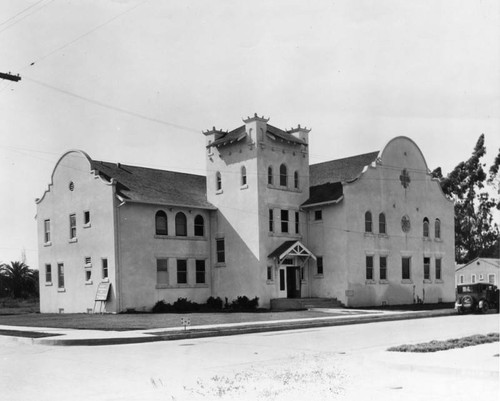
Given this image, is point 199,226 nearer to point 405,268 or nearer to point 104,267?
point 104,267

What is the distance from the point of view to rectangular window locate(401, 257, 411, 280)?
4241cm

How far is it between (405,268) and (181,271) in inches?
579

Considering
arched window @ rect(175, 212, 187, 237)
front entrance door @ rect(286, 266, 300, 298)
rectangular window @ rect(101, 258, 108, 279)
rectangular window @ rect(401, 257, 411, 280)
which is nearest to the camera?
rectangular window @ rect(101, 258, 108, 279)

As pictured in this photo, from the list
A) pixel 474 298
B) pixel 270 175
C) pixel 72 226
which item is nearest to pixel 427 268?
pixel 474 298

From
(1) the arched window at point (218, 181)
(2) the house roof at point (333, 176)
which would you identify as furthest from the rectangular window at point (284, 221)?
(1) the arched window at point (218, 181)

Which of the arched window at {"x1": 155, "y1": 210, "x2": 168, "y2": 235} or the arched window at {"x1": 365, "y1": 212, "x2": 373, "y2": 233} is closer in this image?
the arched window at {"x1": 155, "y1": 210, "x2": 168, "y2": 235}

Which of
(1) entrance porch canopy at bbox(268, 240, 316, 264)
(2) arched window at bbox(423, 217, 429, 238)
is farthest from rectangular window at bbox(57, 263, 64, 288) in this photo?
(2) arched window at bbox(423, 217, 429, 238)

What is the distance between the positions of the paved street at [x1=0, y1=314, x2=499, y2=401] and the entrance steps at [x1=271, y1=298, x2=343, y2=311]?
18.5 meters

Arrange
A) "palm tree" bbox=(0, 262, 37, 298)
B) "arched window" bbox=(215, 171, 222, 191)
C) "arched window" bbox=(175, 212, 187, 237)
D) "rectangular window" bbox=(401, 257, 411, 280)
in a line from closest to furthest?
1. "arched window" bbox=(175, 212, 187, 237)
2. "arched window" bbox=(215, 171, 222, 191)
3. "rectangular window" bbox=(401, 257, 411, 280)
4. "palm tree" bbox=(0, 262, 37, 298)

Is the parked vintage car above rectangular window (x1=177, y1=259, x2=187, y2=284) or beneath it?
beneath

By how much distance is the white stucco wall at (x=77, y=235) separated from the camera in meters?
36.2

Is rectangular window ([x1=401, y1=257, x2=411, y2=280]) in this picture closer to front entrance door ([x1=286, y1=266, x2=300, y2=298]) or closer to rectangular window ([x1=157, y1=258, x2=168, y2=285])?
front entrance door ([x1=286, y1=266, x2=300, y2=298])

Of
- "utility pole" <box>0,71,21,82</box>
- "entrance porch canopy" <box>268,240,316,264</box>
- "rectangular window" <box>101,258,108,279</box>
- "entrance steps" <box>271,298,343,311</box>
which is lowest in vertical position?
"entrance steps" <box>271,298,343,311</box>

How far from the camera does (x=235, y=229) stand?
128ft
